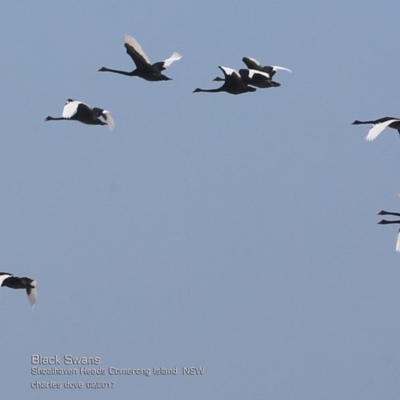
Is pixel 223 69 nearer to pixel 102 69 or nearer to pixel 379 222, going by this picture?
pixel 102 69

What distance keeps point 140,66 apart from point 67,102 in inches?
153

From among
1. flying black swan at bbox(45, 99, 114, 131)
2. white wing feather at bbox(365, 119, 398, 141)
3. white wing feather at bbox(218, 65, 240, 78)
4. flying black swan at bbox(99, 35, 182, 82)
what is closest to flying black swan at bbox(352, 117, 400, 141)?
white wing feather at bbox(365, 119, 398, 141)

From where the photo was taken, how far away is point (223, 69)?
52500 mm

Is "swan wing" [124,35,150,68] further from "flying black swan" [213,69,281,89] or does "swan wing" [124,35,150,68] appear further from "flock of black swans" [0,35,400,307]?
"flying black swan" [213,69,281,89]

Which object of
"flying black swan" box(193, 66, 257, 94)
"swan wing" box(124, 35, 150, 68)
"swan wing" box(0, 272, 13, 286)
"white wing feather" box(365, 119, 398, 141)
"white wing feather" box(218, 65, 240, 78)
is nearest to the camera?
"swan wing" box(0, 272, 13, 286)

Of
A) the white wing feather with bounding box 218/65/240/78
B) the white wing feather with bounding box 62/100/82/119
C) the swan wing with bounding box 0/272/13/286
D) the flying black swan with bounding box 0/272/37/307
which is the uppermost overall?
the white wing feather with bounding box 218/65/240/78

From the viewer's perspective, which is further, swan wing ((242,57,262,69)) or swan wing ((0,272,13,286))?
swan wing ((242,57,262,69))

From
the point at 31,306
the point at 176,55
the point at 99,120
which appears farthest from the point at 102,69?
the point at 31,306

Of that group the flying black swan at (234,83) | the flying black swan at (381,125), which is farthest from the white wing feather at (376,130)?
the flying black swan at (234,83)

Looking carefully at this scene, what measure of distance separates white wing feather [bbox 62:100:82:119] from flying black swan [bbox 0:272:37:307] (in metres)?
5.05

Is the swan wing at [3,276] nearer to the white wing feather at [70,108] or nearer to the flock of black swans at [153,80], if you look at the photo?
the flock of black swans at [153,80]

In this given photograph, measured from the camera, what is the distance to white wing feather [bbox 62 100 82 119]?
48.9 meters

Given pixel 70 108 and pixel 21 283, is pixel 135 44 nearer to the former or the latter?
pixel 70 108

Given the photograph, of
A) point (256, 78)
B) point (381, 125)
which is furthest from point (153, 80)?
point (381, 125)
